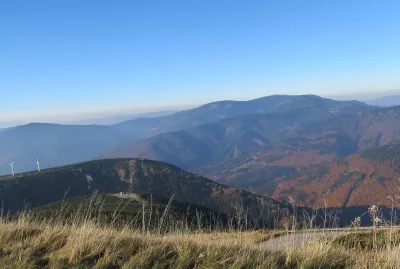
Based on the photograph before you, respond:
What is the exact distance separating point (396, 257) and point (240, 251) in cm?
262

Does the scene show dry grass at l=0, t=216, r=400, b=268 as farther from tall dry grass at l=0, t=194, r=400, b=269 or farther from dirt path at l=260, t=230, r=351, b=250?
dirt path at l=260, t=230, r=351, b=250

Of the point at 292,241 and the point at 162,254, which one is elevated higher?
the point at 162,254

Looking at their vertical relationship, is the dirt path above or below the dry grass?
below

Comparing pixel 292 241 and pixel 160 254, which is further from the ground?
pixel 160 254

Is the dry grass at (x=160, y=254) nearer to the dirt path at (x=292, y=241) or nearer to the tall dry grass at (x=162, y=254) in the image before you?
the tall dry grass at (x=162, y=254)

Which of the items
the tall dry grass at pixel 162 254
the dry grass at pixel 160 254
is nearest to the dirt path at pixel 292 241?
the tall dry grass at pixel 162 254

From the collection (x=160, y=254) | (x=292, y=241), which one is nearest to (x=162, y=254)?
(x=160, y=254)

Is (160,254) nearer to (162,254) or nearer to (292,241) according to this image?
(162,254)

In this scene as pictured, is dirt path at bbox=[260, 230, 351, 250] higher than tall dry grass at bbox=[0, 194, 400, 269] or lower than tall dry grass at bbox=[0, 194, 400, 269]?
lower

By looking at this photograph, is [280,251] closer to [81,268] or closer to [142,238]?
[142,238]

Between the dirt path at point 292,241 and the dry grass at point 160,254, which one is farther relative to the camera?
the dirt path at point 292,241

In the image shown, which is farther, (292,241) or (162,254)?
(292,241)

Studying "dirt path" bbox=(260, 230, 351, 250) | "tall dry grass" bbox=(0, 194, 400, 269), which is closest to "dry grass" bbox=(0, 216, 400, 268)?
"tall dry grass" bbox=(0, 194, 400, 269)

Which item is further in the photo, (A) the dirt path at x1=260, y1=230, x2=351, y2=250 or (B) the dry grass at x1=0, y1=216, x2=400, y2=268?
(A) the dirt path at x1=260, y1=230, x2=351, y2=250
